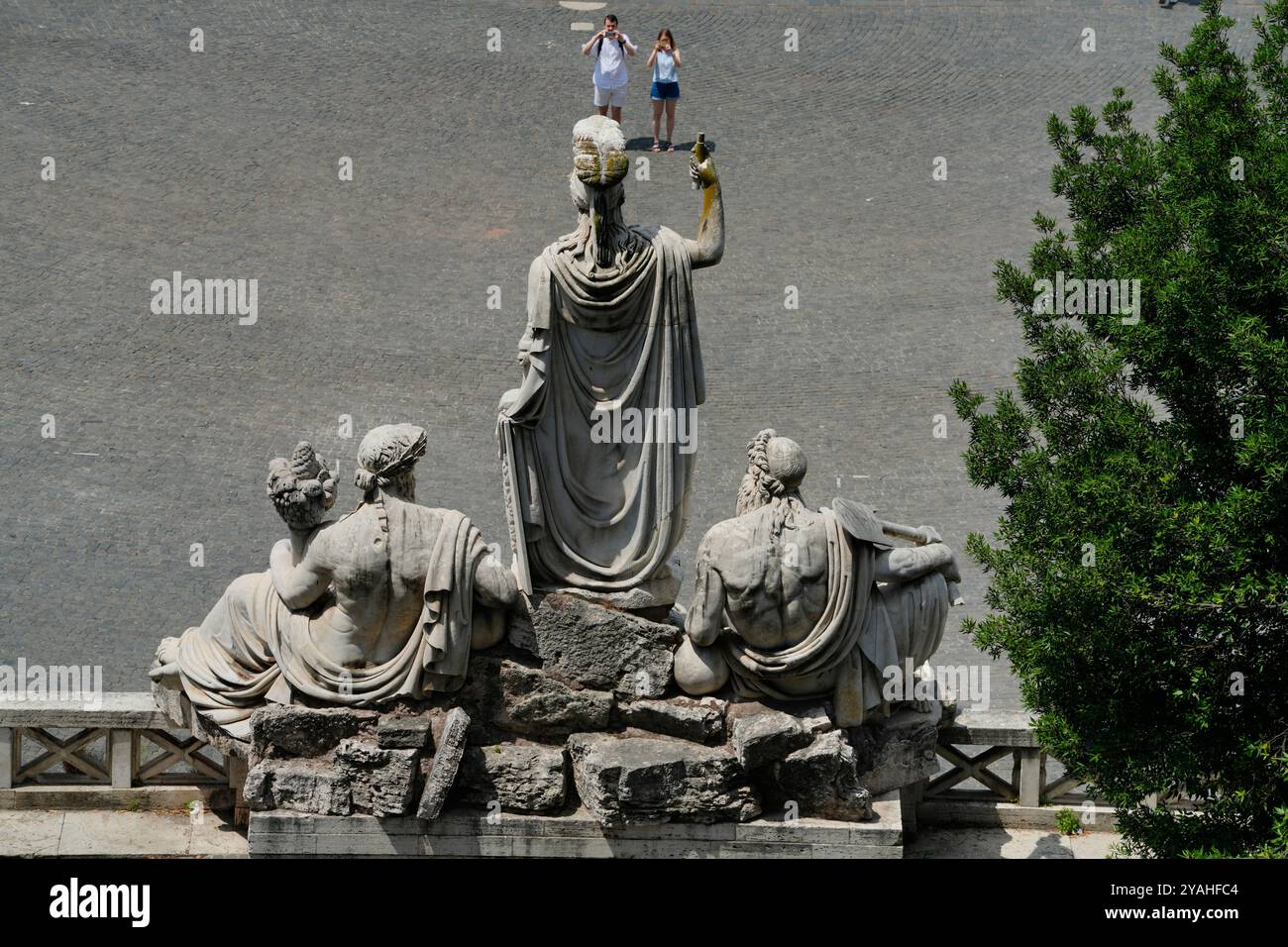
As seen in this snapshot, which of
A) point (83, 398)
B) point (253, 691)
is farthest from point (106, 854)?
point (83, 398)

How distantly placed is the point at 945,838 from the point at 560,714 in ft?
8.96

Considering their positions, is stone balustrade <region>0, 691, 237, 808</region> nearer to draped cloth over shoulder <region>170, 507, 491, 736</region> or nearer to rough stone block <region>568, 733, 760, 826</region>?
draped cloth over shoulder <region>170, 507, 491, 736</region>

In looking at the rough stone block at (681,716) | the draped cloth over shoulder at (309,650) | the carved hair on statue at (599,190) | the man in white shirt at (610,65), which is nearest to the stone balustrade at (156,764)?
the draped cloth over shoulder at (309,650)

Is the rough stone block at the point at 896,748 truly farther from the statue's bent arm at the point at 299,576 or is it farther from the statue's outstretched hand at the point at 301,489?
the statue's outstretched hand at the point at 301,489

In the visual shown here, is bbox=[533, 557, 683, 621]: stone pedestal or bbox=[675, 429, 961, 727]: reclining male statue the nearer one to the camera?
bbox=[675, 429, 961, 727]: reclining male statue

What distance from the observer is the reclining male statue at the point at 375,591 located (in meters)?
12.9

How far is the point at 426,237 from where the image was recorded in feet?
81.5

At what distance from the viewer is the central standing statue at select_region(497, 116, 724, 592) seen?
12.7 m

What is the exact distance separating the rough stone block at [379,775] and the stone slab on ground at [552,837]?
119mm

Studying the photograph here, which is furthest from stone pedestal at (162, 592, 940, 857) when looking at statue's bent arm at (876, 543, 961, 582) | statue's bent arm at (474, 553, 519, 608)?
statue's bent arm at (876, 543, 961, 582)

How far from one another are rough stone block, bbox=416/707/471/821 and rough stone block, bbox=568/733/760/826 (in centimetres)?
73

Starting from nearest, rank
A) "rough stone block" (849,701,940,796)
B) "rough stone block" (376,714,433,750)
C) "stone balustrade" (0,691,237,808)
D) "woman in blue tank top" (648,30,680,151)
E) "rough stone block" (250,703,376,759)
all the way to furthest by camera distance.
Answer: "rough stone block" (376,714,433,750) < "rough stone block" (250,703,376,759) < "rough stone block" (849,701,940,796) < "stone balustrade" (0,691,237,808) < "woman in blue tank top" (648,30,680,151)

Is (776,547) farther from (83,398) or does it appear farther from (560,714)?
(83,398)

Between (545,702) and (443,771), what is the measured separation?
0.72 metres
